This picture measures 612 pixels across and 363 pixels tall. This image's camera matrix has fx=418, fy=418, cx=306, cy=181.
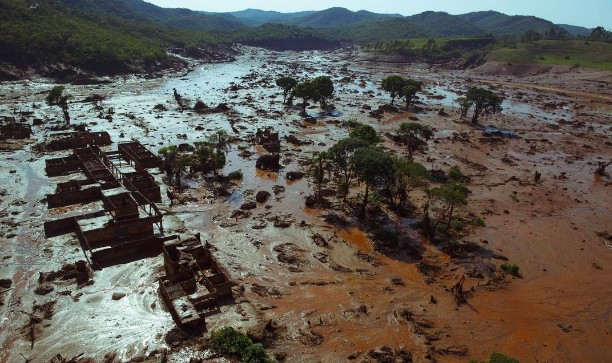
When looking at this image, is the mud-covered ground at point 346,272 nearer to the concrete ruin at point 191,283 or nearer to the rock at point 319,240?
the rock at point 319,240

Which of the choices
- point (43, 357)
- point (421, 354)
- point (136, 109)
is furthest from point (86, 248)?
point (136, 109)

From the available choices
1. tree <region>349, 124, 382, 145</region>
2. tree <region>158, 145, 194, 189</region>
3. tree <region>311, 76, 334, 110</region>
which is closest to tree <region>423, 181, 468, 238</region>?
tree <region>349, 124, 382, 145</region>

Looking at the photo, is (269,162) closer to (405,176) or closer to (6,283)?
(405,176)

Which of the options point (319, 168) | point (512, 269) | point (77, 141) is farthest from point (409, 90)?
point (77, 141)

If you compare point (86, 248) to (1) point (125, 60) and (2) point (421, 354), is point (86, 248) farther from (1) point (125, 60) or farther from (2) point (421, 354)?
(1) point (125, 60)

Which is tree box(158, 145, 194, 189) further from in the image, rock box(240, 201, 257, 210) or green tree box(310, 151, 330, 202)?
green tree box(310, 151, 330, 202)

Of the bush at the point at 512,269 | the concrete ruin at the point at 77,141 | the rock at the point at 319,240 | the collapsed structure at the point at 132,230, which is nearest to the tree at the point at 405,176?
the rock at the point at 319,240
